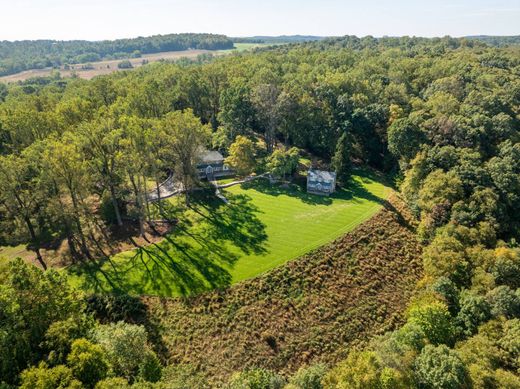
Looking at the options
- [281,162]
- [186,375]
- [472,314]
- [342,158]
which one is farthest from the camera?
[281,162]

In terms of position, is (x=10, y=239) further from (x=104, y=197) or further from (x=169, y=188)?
(x=169, y=188)

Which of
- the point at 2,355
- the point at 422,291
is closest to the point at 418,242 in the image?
the point at 422,291

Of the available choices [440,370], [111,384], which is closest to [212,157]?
[111,384]

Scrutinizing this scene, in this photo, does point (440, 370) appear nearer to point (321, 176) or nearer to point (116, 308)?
point (116, 308)

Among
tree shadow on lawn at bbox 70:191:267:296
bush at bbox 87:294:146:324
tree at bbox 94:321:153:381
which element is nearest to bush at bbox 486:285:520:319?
tree shadow on lawn at bbox 70:191:267:296

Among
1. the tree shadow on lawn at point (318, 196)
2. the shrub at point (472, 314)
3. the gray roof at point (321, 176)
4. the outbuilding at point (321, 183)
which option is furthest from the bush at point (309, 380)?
the gray roof at point (321, 176)

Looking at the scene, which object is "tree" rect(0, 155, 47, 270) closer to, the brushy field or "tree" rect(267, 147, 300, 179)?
the brushy field
